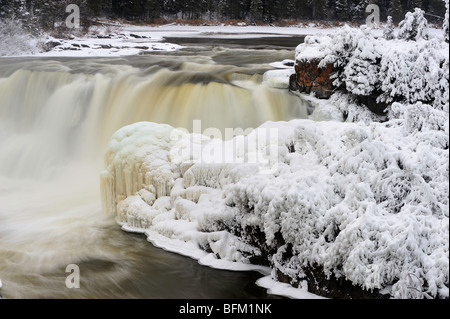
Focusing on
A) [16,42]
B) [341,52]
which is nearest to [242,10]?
[16,42]

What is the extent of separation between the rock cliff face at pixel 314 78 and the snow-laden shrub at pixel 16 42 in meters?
12.0

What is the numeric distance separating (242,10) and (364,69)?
27929 mm

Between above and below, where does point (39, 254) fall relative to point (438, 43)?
below

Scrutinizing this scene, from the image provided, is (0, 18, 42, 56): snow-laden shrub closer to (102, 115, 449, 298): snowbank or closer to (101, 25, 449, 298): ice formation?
(101, 25, 449, 298): ice formation

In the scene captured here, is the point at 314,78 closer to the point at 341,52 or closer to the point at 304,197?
the point at 341,52

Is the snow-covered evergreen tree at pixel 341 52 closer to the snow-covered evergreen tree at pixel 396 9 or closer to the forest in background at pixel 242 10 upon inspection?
the forest in background at pixel 242 10

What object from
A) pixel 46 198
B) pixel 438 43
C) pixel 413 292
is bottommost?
pixel 46 198

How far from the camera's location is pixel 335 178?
7.00 m

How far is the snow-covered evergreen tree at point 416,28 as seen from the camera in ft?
39.1

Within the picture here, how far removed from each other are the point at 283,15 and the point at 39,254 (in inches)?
A: 1222

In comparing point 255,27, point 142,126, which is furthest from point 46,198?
point 255,27

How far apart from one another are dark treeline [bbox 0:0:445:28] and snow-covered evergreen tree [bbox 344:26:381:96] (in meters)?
20.8

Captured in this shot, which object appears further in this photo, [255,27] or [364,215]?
[255,27]

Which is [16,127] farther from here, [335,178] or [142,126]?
[335,178]
